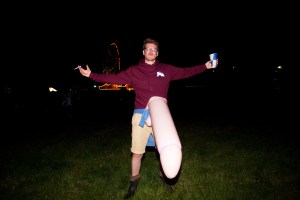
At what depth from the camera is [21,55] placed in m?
23.4

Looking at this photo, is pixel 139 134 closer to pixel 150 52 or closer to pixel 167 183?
pixel 167 183

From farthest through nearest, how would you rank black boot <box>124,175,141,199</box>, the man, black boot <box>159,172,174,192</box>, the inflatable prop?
black boot <box>159,172,174,192</box> < black boot <box>124,175,141,199</box> < the man < the inflatable prop

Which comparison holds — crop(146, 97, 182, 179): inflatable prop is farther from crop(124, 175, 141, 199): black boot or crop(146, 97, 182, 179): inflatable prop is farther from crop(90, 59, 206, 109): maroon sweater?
crop(124, 175, 141, 199): black boot

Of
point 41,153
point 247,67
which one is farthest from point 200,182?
point 247,67

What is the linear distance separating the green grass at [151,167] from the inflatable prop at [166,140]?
116 centimetres

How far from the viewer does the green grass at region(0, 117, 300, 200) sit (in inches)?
191

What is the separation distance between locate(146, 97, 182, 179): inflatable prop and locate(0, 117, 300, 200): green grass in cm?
116

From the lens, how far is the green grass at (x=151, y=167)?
4.86 m

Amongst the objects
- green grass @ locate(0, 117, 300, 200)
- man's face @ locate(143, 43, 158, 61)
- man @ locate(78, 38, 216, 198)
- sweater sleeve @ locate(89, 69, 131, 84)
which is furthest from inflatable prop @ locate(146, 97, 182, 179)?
green grass @ locate(0, 117, 300, 200)

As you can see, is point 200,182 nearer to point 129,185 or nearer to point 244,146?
point 129,185

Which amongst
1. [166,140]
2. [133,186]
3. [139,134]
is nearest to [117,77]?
[139,134]

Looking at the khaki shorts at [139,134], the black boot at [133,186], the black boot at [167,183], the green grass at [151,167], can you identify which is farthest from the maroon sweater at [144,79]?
the green grass at [151,167]

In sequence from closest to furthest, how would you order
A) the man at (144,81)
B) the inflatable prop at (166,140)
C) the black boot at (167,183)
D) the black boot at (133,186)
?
1. the inflatable prop at (166,140)
2. the man at (144,81)
3. the black boot at (133,186)
4. the black boot at (167,183)

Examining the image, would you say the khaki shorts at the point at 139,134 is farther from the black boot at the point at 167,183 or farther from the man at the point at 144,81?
the black boot at the point at 167,183
